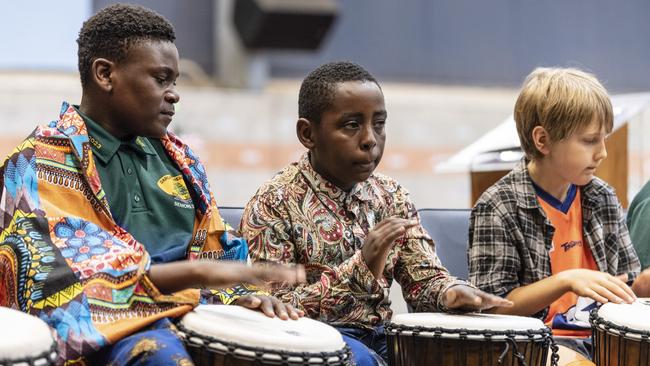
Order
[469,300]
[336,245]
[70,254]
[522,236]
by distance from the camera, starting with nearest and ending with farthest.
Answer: [70,254] → [469,300] → [336,245] → [522,236]

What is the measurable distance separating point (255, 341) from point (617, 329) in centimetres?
99

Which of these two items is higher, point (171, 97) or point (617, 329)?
point (171, 97)

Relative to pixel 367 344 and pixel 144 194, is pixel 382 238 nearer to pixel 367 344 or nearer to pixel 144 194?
pixel 367 344

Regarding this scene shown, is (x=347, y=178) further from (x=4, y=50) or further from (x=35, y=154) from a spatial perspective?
(x=4, y=50)

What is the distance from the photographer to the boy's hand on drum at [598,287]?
2.53 meters

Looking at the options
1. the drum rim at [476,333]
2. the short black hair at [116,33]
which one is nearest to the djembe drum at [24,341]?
the short black hair at [116,33]

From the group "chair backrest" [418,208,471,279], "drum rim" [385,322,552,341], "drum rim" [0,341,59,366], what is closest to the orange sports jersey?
"chair backrest" [418,208,471,279]

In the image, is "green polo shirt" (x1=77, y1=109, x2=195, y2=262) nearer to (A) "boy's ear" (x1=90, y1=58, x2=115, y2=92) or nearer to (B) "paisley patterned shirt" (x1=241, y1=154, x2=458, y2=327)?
(A) "boy's ear" (x1=90, y1=58, x2=115, y2=92)

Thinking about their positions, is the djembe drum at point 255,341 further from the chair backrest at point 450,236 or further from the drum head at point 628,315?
the chair backrest at point 450,236

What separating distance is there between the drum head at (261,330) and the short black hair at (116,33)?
64cm

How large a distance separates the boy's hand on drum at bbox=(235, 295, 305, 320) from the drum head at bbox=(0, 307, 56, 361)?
48 centimetres

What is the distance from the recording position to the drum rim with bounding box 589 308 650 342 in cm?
236

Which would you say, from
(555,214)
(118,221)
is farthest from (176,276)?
(555,214)

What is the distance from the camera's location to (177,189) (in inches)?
93.1
